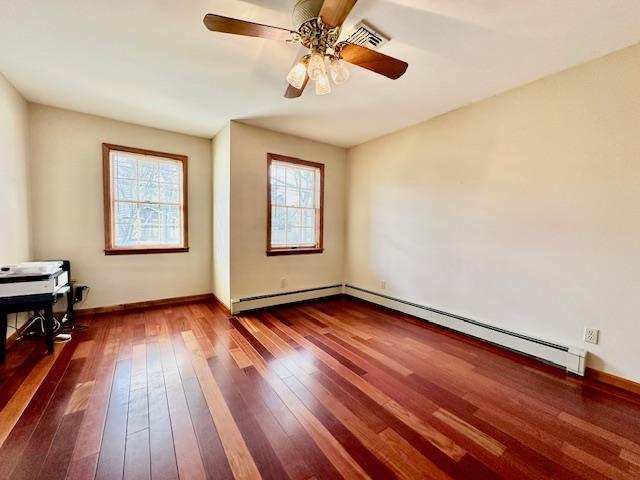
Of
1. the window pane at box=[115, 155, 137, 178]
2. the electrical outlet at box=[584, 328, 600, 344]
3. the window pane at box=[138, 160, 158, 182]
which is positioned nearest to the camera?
the electrical outlet at box=[584, 328, 600, 344]

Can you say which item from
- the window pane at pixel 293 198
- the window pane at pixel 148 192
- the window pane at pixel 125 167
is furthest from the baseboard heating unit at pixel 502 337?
the window pane at pixel 125 167

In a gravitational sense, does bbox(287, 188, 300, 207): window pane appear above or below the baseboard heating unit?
above

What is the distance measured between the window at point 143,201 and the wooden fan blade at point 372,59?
3.05 m

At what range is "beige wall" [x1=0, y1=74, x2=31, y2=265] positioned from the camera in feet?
7.69

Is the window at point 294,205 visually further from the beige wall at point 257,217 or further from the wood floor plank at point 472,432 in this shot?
the wood floor plank at point 472,432

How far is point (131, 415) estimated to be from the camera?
5.25ft

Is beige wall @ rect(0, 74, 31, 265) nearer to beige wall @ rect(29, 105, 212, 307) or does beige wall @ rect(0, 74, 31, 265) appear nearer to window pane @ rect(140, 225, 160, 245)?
beige wall @ rect(29, 105, 212, 307)

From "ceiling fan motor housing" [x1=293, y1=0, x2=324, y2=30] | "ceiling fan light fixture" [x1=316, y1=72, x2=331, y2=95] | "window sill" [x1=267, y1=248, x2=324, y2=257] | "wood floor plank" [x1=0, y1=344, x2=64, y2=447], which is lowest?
"wood floor plank" [x1=0, y1=344, x2=64, y2=447]

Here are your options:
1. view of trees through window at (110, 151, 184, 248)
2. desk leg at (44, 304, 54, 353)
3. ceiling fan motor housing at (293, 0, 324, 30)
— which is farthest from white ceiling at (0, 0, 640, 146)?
desk leg at (44, 304, 54, 353)

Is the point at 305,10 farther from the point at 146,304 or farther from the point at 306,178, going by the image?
the point at 146,304

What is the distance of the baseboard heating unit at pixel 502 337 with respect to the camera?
2.12 metres

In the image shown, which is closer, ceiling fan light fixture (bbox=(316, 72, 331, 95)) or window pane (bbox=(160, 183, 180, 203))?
ceiling fan light fixture (bbox=(316, 72, 331, 95))

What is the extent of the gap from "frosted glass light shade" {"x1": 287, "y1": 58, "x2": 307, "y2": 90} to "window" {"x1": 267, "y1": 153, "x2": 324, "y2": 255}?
78.0 inches

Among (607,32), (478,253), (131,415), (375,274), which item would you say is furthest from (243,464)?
(607,32)
